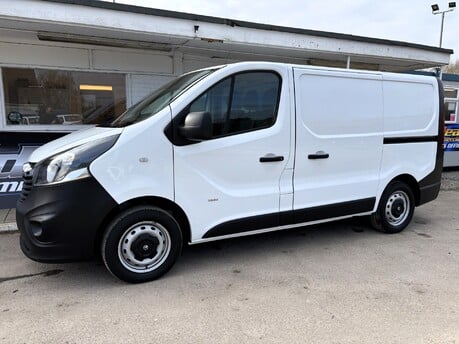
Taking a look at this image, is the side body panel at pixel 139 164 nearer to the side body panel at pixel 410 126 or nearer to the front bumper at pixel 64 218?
the front bumper at pixel 64 218

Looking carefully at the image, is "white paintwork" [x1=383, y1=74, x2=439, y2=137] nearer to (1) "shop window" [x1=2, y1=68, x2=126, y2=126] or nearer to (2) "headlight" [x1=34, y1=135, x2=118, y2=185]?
(2) "headlight" [x1=34, y1=135, x2=118, y2=185]

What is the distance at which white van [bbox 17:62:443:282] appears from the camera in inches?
129

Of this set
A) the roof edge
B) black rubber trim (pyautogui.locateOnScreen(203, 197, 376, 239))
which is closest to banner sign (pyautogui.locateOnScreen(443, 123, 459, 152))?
the roof edge

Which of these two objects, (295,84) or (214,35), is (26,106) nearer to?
(214,35)

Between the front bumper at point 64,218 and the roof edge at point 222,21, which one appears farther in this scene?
the roof edge at point 222,21

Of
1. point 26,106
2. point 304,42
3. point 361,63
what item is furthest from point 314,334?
point 361,63

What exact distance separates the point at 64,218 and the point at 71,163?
47 centimetres

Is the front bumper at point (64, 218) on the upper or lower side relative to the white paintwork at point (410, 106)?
lower

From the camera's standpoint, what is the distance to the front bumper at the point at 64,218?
3.20 metres

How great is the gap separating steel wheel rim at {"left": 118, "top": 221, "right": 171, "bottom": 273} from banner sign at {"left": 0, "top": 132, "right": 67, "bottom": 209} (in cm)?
325

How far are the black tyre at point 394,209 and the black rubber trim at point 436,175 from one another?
21 centimetres

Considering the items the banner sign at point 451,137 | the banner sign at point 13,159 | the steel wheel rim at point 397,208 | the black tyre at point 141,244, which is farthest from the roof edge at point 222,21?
the steel wheel rim at point 397,208

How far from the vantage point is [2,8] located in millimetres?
4855

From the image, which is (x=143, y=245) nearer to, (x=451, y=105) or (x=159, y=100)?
(x=159, y=100)
